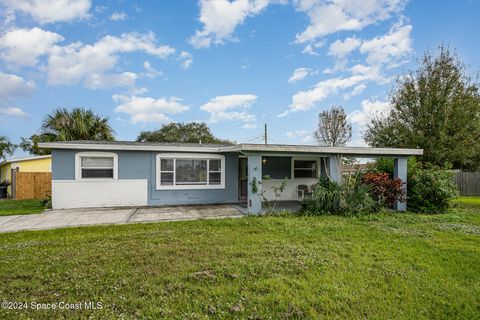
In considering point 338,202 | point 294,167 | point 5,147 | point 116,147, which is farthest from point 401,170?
point 5,147

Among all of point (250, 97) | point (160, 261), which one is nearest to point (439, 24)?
point (250, 97)

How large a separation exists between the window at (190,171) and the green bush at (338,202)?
413cm

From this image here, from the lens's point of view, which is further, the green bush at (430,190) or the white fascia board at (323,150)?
the green bush at (430,190)

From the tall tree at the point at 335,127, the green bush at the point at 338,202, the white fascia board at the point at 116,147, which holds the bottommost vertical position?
the green bush at the point at 338,202

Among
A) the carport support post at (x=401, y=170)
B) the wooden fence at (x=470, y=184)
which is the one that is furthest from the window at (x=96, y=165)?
the wooden fence at (x=470, y=184)

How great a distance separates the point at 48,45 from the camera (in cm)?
1173

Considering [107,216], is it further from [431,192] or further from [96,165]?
[431,192]

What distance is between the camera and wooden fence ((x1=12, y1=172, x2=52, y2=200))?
1438cm

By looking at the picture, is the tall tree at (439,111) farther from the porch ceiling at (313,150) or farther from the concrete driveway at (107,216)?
the concrete driveway at (107,216)

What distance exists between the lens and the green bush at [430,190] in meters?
9.73

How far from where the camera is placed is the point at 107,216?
27.8ft

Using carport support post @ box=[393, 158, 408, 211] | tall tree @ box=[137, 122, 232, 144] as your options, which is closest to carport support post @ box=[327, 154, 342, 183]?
carport support post @ box=[393, 158, 408, 211]

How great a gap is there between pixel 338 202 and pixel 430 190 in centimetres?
402

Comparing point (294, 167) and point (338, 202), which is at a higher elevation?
point (294, 167)
